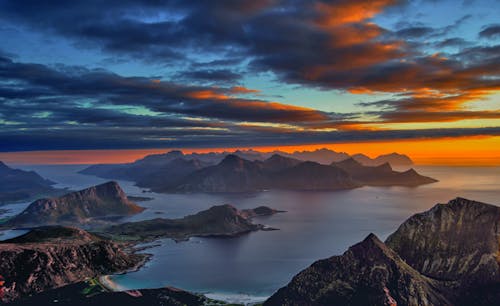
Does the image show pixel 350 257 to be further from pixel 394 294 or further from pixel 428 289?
pixel 428 289

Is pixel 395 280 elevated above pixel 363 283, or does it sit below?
above

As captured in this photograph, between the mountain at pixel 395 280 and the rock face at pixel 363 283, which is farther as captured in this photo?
the mountain at pixel 395 280

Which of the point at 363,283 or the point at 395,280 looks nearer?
the point at 395,280

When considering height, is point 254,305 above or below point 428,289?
below

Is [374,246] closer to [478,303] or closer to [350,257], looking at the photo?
[350,257]

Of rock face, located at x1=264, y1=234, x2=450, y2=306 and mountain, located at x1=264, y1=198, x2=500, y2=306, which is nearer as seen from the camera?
rock face, located at x1=264, y1=234, x2=450, y2=306

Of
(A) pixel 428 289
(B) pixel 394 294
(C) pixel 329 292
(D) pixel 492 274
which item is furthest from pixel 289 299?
(D) pixel 492 274

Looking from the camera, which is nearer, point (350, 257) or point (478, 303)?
point (478, 303)

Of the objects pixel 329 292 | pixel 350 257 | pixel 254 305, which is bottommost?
pixel 254 305
